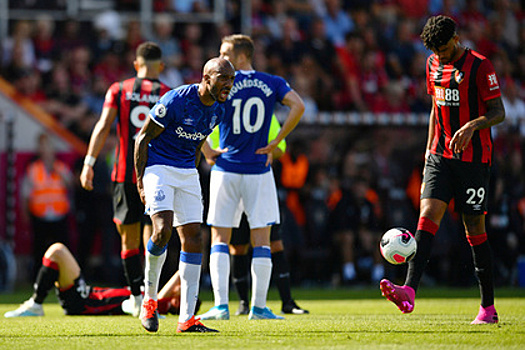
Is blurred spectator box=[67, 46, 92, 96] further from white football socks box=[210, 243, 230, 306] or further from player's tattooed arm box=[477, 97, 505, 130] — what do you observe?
player's tattooed arm box=[477, 97, 505, 130]

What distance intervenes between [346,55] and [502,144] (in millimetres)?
3571

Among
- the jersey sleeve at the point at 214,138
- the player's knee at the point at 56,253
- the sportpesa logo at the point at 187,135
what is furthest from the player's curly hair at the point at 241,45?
the player's knee at the point at 56,253

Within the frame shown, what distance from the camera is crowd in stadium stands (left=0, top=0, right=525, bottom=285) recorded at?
15031 millimetres

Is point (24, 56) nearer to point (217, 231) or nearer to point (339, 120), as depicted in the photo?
point (339, 120)

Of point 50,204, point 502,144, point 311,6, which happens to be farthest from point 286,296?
point 311,6

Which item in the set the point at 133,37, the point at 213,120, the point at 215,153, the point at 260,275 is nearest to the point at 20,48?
the point at 133,37

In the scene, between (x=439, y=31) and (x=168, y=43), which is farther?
(x=168, y=43)

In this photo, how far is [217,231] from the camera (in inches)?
325

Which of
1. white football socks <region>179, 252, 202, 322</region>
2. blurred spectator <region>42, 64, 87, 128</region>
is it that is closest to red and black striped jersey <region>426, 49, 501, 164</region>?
white football socks <region>179, 252, 202, 322</region>

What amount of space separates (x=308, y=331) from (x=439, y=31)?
253 centimetres

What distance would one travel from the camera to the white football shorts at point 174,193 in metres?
6.62

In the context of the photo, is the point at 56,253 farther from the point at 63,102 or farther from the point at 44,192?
the point at 63,102

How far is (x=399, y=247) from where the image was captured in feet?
23.8

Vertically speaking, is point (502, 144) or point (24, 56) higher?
point (24, 56)
